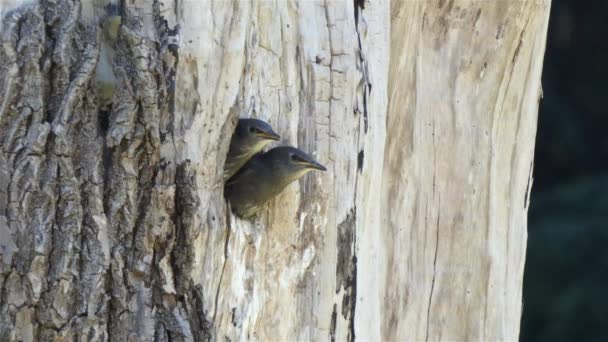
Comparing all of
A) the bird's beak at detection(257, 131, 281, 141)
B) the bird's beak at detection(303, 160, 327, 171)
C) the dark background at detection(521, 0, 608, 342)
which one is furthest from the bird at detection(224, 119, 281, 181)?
the dark background at detection(521, 0, 608, 342)

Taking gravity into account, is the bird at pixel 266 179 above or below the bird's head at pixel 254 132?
below

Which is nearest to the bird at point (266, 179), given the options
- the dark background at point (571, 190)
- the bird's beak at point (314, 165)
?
the bird's beak at point (314, 165)

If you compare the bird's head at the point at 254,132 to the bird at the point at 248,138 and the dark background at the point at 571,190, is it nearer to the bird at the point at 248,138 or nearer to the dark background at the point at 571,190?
the bird at the point at 248,138

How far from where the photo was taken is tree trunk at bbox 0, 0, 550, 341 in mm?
3143

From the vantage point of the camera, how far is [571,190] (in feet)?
33.3

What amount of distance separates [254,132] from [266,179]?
0.49ft

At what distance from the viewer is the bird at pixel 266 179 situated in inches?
141

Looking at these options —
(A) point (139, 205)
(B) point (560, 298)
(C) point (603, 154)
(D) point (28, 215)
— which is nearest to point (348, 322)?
(A) point (139, 205)

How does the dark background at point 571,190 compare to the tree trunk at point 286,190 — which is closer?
the tree trunk at point 286,190

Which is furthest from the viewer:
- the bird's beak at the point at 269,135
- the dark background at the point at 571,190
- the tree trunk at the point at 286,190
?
the dark background at the point at 571,190

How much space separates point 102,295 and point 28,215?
0.27 meters

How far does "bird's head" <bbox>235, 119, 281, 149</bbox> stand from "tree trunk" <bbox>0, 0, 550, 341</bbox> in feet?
0.18

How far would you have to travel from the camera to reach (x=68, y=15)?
322 cm

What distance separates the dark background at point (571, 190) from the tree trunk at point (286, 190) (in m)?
4.56
